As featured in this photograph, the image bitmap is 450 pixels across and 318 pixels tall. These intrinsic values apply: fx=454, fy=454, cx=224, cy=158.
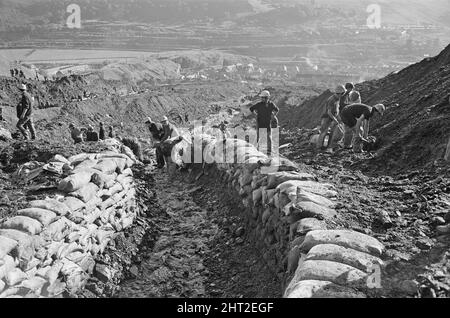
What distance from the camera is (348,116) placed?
370 inches

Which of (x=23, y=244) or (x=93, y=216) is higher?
(x=23, y=244)

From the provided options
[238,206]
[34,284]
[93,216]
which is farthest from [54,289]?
A: [238,206]

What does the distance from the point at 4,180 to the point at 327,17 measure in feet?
299

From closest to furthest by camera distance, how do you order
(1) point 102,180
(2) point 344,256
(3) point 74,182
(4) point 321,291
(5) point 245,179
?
(4) point 321,291
(2) point 344,256
(3) point 74,182
(1) point 102,180
(5) point 245,179

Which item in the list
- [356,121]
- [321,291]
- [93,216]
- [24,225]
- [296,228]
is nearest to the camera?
[321,291]

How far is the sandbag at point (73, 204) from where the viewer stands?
609cm

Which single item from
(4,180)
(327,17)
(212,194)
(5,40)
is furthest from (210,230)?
(327,17)

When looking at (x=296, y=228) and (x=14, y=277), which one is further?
(x=296, y=228)

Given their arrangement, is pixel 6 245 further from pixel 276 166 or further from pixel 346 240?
pixel 276 166

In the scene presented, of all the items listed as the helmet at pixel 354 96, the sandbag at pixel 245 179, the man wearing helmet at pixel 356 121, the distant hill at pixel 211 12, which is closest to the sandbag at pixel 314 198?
the sandbag at pixel 245 179

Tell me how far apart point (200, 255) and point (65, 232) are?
88.5 inches

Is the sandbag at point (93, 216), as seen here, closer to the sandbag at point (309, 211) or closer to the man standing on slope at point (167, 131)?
the sandbag at point (309, 211)
